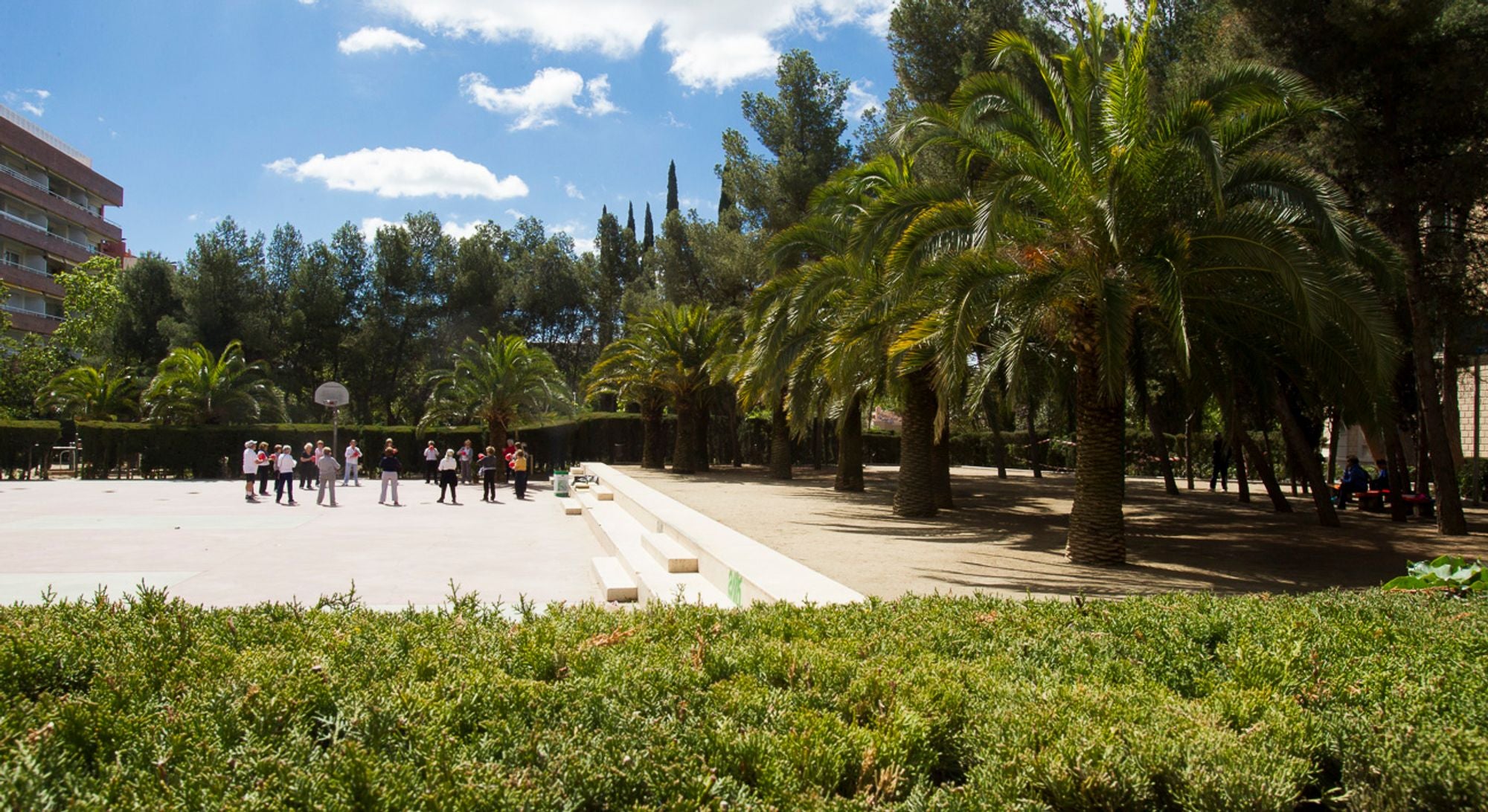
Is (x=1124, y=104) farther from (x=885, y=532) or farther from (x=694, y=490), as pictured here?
(x=694, y=490)

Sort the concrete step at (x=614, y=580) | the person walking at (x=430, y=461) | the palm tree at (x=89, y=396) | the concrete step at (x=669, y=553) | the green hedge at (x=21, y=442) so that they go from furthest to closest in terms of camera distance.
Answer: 1. the palm tree at (x=89, y=396)
2. the green hedge at (x=21, y=442)
3. the person walking at (x=430, y=461)
4. the concrete step at (x=669, y=553)
5. the concrete step at (x=614, y=580)

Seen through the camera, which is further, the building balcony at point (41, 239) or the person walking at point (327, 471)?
the building balcony at point (41, 239)

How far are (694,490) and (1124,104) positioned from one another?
50.2ft

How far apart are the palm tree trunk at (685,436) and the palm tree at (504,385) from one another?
3.88 meters

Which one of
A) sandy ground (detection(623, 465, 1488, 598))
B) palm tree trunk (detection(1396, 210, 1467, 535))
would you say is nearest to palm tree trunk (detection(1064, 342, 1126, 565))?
sandy ground (detection(623, 465, 1488, 598))

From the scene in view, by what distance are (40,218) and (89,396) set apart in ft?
88.4

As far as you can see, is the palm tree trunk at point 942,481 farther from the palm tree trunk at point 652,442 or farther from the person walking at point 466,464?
the palm tree trunk at point 652,442

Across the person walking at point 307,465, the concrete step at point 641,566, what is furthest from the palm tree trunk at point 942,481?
the person walking at point 307,465

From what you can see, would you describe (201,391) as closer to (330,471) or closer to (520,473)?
(330,471)

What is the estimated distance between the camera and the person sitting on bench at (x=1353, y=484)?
2119 cm

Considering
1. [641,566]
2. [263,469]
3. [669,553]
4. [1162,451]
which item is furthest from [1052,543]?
[263,469]

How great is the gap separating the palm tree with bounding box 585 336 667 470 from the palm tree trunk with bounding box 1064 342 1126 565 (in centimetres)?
2195

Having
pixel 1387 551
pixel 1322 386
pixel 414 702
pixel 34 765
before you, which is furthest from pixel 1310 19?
pixel 34 765

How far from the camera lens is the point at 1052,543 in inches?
525
